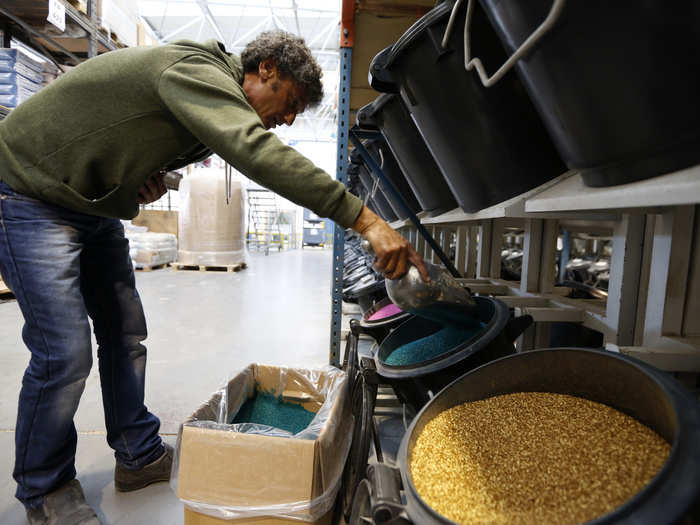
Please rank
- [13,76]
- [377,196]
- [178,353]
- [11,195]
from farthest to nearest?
[377,196] < [13,76] < [178,353] < [11,195]

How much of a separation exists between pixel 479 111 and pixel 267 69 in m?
0.50

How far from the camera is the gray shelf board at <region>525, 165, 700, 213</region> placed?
1.48 ft

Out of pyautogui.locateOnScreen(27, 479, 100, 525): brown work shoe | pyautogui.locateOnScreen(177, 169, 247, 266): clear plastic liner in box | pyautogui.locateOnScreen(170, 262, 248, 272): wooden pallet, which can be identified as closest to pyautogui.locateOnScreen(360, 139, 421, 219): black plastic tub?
pyautogui.locateOnScreen(27, 479, 100, 525): brown work shoe

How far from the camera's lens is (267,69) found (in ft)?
3.21

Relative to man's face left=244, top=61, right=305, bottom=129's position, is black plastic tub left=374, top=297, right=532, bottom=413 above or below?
below

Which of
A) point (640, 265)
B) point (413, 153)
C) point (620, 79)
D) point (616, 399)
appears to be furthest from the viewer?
point (413, 153)

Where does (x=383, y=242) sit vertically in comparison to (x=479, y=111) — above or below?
below

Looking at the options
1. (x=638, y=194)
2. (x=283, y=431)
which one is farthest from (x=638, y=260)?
(x=283, y=431)

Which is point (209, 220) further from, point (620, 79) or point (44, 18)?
point (620, 79)

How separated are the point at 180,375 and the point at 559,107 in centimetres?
189

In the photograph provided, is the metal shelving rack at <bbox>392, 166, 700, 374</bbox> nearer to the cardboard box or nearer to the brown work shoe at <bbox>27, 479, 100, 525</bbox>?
the cardboard box

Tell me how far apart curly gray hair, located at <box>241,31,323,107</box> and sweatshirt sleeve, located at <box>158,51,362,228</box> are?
199 millimetres

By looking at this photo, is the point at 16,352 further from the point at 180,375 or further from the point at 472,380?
the point at 472,380

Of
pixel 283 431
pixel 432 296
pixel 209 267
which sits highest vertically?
pixel 432 296
